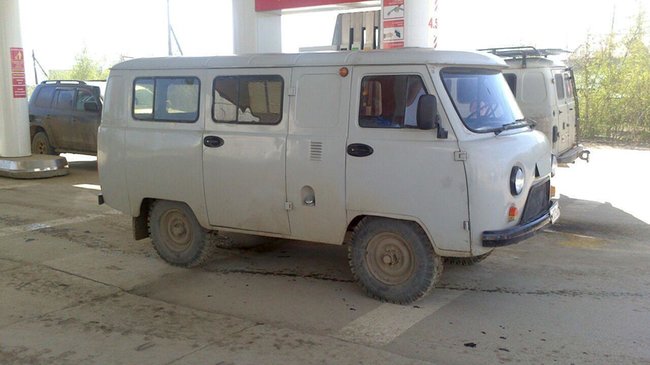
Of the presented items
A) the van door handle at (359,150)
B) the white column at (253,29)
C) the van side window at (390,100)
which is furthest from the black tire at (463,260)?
the white column at (253,29)

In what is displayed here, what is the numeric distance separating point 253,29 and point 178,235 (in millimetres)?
4529

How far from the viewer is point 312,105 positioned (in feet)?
19.0

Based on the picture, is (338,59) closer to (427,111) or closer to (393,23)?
(427,111)

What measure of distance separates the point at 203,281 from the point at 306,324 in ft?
5.51

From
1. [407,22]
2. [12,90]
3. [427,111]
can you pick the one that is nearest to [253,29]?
[407,22]

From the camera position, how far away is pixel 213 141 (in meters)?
6.25

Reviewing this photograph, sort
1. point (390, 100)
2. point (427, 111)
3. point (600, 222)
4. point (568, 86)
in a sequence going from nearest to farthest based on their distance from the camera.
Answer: point (427, 111) < point (390, 100) < point (600, 222) < point (568, 86)

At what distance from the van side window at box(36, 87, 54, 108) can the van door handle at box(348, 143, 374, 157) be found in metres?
11.6

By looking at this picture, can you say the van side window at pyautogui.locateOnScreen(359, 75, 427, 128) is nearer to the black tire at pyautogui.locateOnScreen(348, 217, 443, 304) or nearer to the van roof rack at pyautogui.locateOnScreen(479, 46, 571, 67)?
the black tire at pyautogui.locateOnScreen(348, 217, 443, 304)

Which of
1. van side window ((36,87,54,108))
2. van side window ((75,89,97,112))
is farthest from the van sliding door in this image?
van side window ((36,87,54,108))

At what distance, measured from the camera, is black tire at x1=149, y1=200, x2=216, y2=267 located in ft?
22.1

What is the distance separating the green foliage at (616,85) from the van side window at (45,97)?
47.0 ft

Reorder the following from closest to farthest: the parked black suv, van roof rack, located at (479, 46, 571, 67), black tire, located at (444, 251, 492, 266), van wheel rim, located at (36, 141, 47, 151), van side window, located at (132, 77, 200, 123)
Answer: van side window, located at (132, 77, 200, 123) → black tire, located at (444, 251, 492, 266) → van roof rack, located at (479, 46, 571, 67) → the parked black suv → van wheel rim, located at (36, 141, 47, 151)

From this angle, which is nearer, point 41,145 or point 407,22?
point 407,22
